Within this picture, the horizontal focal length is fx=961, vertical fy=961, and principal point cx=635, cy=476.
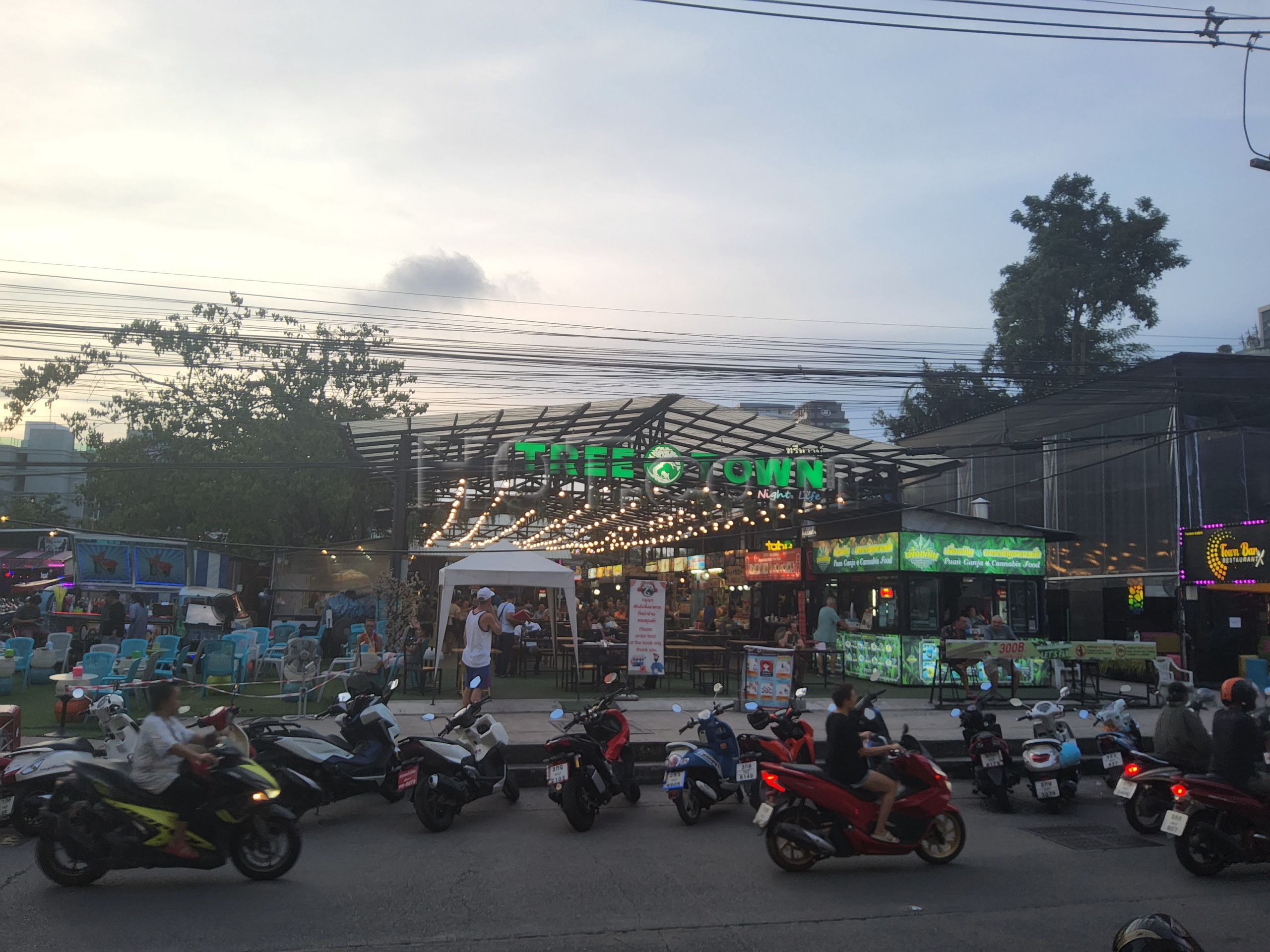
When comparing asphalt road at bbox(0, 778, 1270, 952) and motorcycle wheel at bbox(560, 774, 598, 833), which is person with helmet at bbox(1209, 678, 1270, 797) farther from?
motorcycle wheel at bbox(560, 774, 598, 833)

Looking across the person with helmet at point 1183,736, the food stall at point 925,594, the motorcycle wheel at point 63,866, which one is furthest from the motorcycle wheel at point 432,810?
the food stall at point 925,594

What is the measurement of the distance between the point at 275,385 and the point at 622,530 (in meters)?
12.9

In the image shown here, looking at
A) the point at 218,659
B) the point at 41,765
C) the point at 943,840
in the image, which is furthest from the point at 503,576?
the point at 943,840

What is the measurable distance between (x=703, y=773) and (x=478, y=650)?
5.51 metres

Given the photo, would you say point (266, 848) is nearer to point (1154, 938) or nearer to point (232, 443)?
point (1154, 938)

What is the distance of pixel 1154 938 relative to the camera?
3.17 meters

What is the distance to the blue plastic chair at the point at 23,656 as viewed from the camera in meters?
14.8

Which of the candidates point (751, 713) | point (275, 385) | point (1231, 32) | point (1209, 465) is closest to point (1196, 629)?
point (1209, 465)

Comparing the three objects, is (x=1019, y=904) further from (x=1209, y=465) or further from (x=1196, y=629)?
(x=1209, y=465)

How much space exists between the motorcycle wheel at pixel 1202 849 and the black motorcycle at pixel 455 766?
5343 mm

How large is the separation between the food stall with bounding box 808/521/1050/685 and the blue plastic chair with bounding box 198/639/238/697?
10.9 m

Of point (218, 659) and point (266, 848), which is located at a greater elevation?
point (218, 659)

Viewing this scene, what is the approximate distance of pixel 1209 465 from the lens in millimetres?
20906

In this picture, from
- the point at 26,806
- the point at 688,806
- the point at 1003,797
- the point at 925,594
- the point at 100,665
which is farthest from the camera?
the point at 925,594
